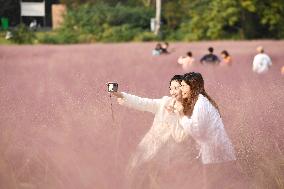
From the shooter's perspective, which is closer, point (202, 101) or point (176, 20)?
point (202, 101)

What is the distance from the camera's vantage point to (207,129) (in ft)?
9.72

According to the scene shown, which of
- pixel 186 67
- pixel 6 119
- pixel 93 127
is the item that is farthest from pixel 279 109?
pixel 186 67

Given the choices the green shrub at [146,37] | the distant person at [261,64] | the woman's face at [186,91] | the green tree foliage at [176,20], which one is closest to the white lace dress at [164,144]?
the woman's face at [186,91]

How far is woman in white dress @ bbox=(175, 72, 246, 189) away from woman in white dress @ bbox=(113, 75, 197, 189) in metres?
0.04

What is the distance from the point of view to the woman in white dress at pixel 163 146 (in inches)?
114

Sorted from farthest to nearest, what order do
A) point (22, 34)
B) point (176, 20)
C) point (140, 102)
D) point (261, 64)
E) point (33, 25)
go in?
point (176, 20) < point (261, 64) < point (22, 34) < point (33, 25) < point (140, 102)

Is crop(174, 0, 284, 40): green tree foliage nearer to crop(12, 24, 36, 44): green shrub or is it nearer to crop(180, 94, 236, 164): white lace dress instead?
crop(12, 24, 36, 44): green shrub

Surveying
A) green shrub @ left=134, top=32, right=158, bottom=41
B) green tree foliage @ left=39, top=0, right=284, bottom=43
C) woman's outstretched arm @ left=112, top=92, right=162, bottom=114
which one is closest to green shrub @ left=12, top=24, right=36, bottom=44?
green tree foliage @ left=39, top=0, right=284, bottom=43

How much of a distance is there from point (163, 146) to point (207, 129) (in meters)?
0.19

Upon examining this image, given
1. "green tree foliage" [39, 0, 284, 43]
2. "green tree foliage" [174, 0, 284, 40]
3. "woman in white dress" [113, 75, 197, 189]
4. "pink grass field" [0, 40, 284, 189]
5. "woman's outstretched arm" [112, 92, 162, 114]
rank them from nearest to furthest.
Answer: "pink grass field" [0, 40, 284, 189] < "woman in white dress" [113, 75, 197, 189] < "woman's outstretched arm" [112, 92, 162, 114] < "green tree foliage" [39, 0, 284, 43] < "green tree foliage" [174, 0, 284, 40]

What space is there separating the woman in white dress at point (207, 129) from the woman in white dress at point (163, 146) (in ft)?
0.13

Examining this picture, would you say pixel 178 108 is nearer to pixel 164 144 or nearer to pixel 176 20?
pixel 164 144

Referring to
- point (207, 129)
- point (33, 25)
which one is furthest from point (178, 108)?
point (33, 25)

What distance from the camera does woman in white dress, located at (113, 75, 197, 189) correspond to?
289 cm
